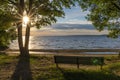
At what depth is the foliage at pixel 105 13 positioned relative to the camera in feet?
88.4

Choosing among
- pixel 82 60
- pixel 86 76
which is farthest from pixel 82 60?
pixel 86 76

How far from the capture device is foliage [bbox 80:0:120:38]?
2695 centimetres

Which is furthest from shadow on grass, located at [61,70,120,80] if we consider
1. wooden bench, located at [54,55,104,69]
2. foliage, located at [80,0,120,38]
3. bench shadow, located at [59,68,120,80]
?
foliage, located at [80,0,120,38]

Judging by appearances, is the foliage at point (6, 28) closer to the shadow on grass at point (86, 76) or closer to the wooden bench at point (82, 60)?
the wooden bench at point (82, 60)

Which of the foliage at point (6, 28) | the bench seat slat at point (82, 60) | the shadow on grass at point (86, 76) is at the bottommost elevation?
the shadow on grass at point (86, 76)

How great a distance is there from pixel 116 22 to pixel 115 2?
121 inches

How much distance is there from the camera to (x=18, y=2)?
105 ft

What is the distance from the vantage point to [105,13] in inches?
1090

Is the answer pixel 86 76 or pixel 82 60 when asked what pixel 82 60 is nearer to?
pixel 82 60

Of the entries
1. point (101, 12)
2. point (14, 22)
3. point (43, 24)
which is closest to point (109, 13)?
point (101, 12)

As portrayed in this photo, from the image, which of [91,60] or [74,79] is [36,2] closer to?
[91,60]

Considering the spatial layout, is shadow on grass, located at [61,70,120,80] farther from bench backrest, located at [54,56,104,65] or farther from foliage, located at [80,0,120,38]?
foliage, located at [80,0,120,38]

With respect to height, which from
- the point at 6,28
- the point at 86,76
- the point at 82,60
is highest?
the point at 6,28

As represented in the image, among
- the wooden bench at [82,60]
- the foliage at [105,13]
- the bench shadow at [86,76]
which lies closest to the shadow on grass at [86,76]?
the bench shadow at [86,76]
